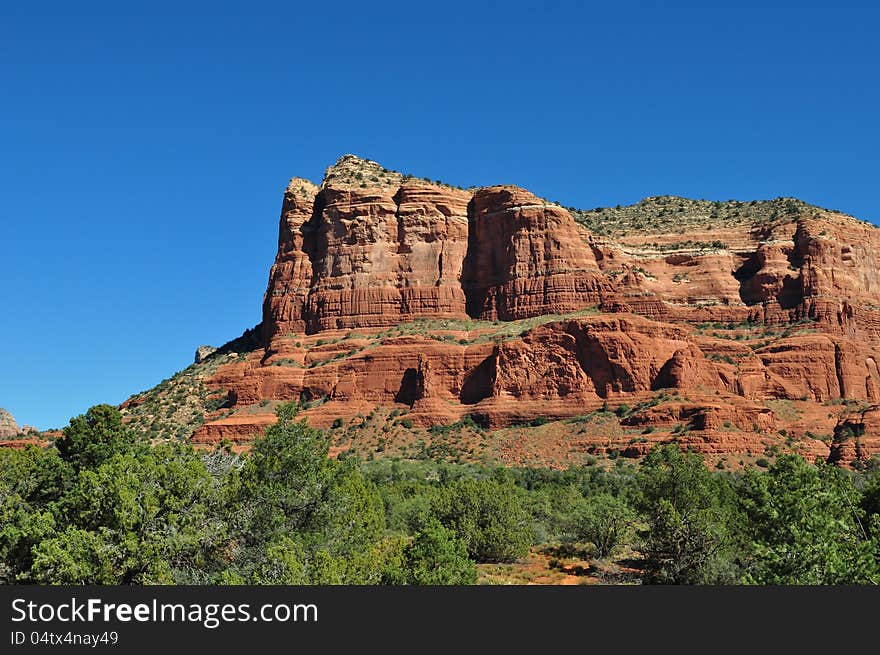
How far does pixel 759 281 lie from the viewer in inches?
4336

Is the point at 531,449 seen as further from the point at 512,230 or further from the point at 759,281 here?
the point at 759,281

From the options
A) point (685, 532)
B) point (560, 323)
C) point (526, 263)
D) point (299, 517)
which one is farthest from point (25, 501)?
point (526, 263)

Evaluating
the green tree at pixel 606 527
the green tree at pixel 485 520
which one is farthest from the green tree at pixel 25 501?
the green tree at pixel 606 527

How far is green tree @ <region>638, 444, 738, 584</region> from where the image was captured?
30.3 m

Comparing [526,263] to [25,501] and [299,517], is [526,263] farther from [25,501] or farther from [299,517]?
[25,501]

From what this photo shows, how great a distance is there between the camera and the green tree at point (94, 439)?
33.3 meters

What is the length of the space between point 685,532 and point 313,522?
12525 mm

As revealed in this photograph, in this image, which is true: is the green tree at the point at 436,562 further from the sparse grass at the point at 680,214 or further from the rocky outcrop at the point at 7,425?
the rocky outcrop at the point at 7,425

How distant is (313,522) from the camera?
28500 mm

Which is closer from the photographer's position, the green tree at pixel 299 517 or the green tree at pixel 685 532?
the green tree at pixel 299 517

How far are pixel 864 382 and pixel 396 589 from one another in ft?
316

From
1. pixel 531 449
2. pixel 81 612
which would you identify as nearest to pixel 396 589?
pixel 81 612

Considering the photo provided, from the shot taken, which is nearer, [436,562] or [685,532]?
[436,562]

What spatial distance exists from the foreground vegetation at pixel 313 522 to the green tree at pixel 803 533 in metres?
0.06
